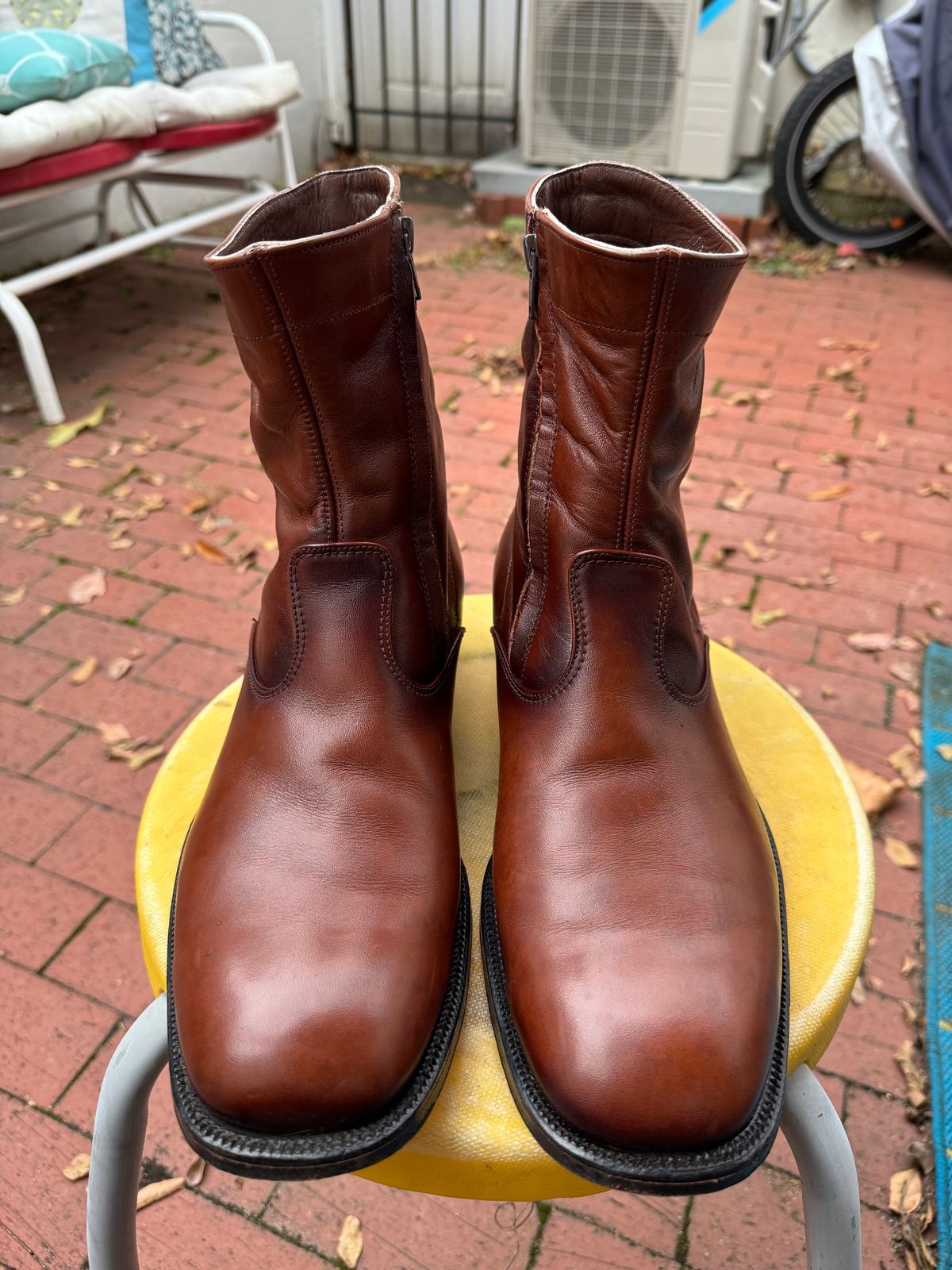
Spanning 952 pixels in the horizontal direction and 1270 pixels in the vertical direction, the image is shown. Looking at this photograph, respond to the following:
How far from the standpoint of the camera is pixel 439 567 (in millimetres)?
969

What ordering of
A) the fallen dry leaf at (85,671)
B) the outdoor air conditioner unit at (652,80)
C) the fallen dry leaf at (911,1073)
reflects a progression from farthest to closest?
the outdoor air conditioner unit at (652,80) → the fallen dry leaf at (85,671) → the fallen dry leaf at (911,1073)

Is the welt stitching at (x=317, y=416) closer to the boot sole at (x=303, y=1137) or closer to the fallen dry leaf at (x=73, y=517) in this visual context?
the boot sole at (x=303, y=1137)

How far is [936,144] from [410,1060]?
4156 millimetres

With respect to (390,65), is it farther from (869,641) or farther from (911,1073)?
(911,1073)

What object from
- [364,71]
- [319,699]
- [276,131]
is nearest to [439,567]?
[319,699]

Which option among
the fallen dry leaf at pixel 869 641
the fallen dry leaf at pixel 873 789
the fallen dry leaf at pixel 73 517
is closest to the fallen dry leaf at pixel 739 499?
the fallen dry leaf at pixel 869 641

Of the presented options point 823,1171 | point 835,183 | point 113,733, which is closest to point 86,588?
point 113,733

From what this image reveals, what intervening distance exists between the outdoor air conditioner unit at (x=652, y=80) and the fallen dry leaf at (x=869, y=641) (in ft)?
9.70

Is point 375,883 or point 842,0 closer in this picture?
point 375,883

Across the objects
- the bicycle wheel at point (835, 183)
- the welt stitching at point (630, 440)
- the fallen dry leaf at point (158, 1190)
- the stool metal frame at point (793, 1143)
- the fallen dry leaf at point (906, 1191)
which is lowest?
the fallen dry leaf at point (158, 1190)

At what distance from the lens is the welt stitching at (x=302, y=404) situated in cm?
73

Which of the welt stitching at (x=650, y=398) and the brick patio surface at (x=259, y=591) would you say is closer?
the welt stitching at (x=650, y=398)

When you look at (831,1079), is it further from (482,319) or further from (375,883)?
(482,319)

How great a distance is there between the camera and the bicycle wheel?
402 cm
